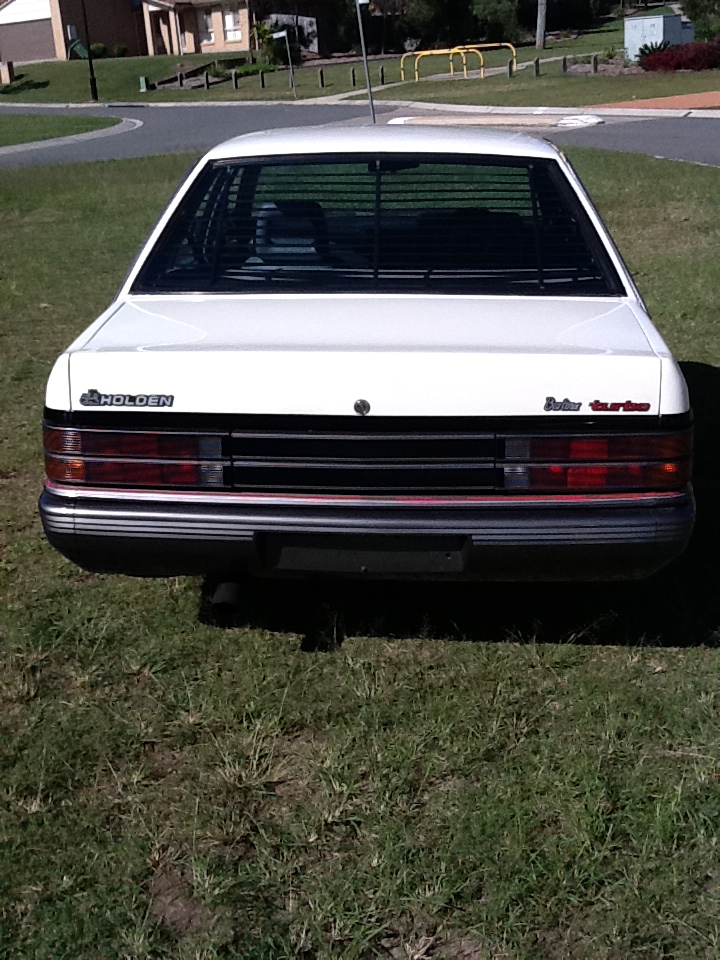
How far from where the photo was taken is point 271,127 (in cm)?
2770

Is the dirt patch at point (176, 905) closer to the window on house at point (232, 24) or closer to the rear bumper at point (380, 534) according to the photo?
the rear bumper at point (380, 534)

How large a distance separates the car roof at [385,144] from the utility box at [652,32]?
37.7 m

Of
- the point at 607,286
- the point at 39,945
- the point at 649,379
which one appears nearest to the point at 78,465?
the point at 39,945

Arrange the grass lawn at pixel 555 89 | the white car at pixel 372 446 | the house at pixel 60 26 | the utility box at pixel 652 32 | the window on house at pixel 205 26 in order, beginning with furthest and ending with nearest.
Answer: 1. the house at pixel 60 26
2. the window on house at pixel 205 26
3. the utility box at pixel 652 32
4. the grass lawn at pixel 555 89
5. the white car at pixel 372 446

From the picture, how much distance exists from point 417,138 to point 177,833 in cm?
271

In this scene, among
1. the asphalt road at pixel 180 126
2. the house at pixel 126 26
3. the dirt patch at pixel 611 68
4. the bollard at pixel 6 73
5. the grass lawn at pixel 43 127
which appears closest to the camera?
the asphalt road at pixel 180 126

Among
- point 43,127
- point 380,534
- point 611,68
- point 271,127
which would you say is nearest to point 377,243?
point 380,534

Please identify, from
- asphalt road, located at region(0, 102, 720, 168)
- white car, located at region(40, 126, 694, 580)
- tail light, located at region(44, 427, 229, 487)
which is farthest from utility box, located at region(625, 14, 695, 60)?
tail light, located at region(44, 427, 229, 487)

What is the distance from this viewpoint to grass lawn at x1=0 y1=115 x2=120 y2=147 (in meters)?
28.4

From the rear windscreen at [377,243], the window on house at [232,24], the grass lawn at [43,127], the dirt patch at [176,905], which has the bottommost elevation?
the dirt patch at [176,905]

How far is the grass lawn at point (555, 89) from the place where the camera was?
2861 cm

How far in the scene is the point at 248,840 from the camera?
2848 millimetres

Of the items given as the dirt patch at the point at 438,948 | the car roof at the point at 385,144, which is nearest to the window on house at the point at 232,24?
the car roof at the point at 385,144

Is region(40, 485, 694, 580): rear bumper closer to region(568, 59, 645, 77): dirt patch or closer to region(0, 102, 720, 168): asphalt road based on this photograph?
region(0, 102, 720, 168): asphalt road
